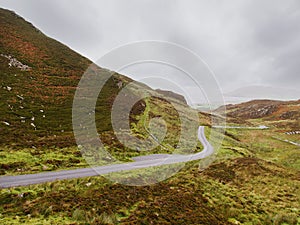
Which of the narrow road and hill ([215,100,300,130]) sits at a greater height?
hill ([215,100,300,130])

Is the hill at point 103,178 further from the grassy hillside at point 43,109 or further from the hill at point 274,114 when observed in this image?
the hill at point 274,114

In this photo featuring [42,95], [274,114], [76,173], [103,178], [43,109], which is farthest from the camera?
[274,114]

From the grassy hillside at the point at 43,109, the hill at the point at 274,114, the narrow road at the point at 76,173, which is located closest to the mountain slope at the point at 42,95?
the grassy hillside at the point at 43,109

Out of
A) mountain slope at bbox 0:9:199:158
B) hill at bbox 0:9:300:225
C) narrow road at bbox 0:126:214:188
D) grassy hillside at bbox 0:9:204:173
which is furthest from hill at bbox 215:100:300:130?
narrow road at bbox 0:126:214:188

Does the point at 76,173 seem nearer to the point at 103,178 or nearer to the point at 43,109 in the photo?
the point at 103,178

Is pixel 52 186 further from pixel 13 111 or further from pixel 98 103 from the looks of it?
pixel 98 103

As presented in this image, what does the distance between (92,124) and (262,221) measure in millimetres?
27747

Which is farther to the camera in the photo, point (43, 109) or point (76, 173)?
point (43, 109)

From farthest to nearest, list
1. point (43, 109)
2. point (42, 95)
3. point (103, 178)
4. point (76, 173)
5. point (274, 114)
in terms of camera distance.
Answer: point (274, 114), point (42, 95), point (43, 109), point (76, 173), point (103, 178)

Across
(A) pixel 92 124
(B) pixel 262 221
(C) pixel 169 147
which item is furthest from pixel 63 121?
(B) pixel 262 221

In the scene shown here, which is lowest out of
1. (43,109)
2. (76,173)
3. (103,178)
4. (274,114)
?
(103,178)

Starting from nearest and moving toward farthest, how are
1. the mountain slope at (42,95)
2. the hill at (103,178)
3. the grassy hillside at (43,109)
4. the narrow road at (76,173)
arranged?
1. the hill at (103,178)
2. the narrow road at (76,173)
3. the grassy hillside at (43,109)
4. the mountain slope at (42,95)

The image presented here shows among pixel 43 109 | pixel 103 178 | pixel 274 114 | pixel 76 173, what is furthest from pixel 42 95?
pixel 274 114

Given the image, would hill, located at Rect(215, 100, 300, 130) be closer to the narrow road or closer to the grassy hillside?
the grassy hillside
